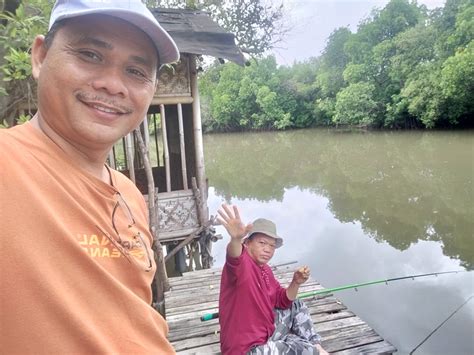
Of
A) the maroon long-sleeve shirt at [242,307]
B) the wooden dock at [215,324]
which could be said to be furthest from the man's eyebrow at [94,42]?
the wooden dock at [215,324]

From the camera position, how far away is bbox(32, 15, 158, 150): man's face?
958mm

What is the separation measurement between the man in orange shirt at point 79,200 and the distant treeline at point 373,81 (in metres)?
12.6

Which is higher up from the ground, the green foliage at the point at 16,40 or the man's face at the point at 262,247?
the green foliage at the point at 16,40

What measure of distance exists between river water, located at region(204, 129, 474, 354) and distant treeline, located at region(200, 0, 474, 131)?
4598mm

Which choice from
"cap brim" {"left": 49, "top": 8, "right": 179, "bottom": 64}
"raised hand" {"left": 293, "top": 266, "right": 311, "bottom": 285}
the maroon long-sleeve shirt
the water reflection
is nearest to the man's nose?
"cap brim" {"left": 49, "top": 8, "right": 179, "bottom": 64}

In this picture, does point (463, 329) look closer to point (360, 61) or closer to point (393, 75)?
point (393, 75)

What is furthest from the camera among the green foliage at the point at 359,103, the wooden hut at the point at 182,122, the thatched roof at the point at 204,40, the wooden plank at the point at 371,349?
the green foliage at the point at 359,103

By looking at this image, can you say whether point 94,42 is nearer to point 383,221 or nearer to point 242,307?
point 242,307

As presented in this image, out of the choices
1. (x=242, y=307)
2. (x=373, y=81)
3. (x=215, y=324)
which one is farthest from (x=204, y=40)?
(x=373, y=81)

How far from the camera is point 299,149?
25.1 metres

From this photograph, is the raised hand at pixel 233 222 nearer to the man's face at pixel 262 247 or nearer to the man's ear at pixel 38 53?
the man's face at pixel 262 247

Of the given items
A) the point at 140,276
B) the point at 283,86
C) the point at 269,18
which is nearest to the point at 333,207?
the point at 269,18

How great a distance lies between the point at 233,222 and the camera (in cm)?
220

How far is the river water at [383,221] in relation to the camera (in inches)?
236
